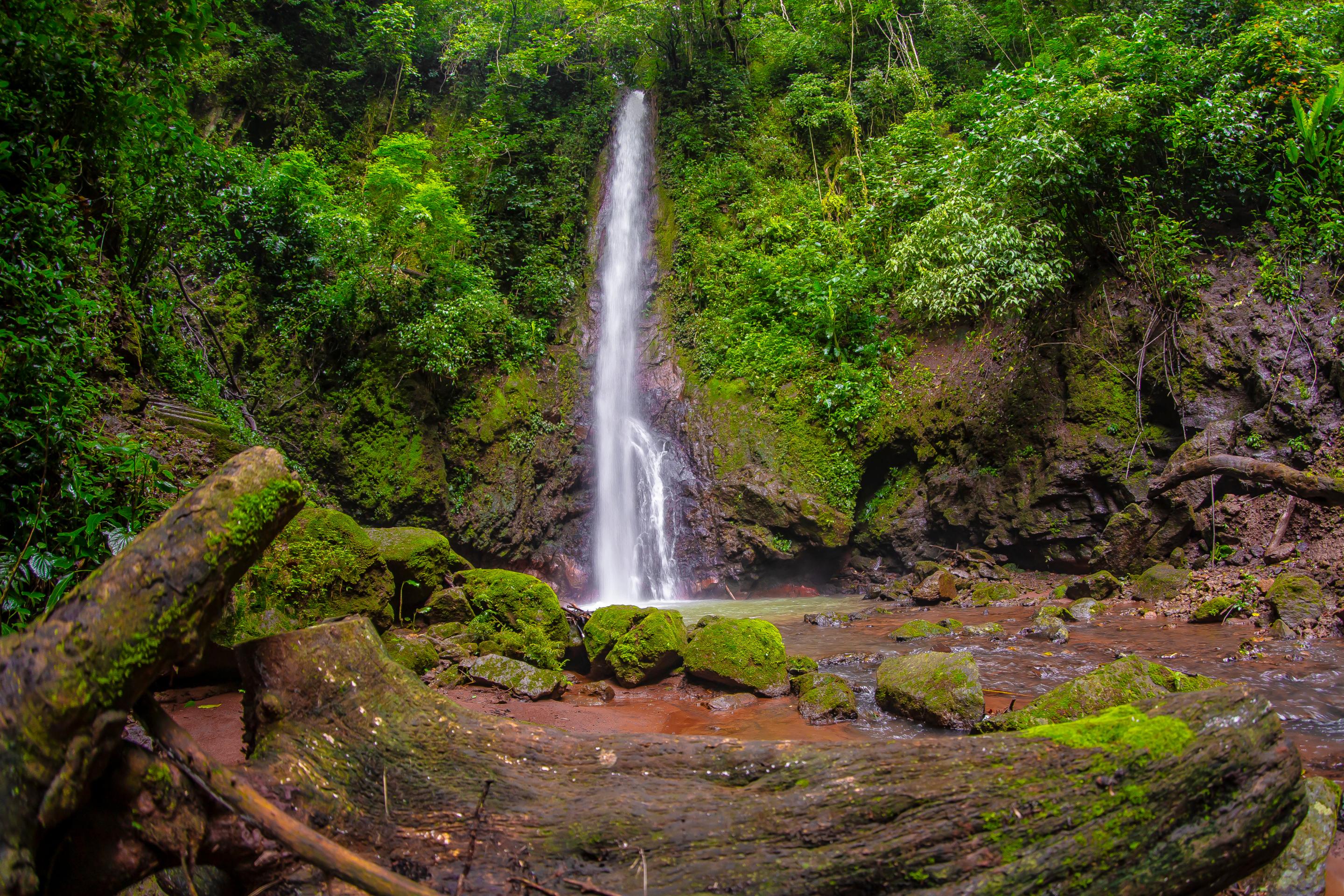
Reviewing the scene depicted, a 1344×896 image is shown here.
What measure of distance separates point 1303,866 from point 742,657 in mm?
3864

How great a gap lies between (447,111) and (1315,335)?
19.6 metres

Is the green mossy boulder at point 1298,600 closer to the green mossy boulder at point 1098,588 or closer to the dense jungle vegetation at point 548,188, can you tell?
the green mossy boulder at point 1098,588

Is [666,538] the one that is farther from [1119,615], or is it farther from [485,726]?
[485,726]

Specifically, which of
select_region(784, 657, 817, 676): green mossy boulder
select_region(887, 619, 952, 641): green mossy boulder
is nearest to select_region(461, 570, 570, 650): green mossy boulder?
select_region(784, 657, 817, 676): green mossy boulder

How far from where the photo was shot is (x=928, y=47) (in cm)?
1689

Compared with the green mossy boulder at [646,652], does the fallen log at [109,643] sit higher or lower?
higher

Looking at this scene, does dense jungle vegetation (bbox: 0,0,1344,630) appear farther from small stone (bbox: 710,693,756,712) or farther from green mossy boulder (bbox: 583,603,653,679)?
small stone (bbox: 710,693,756,712)

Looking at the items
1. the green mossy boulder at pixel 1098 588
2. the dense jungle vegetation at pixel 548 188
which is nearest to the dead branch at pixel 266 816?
the dense jungle vegetation at pixel 548 188

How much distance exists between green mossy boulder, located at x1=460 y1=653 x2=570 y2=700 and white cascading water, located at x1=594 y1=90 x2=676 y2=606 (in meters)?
6.31

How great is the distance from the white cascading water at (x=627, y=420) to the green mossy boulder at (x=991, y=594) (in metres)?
5.67

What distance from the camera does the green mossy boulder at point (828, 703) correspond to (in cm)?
516

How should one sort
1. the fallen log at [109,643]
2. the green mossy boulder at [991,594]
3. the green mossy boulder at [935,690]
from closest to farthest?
the fallen log at [109,643]
the green mossy boulder at [935,690]
the green mossy boulder at [991,594]

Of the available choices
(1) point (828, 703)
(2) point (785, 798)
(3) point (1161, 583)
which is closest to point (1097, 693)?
(1) point (828, 703)

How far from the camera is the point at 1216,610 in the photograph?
706cm
